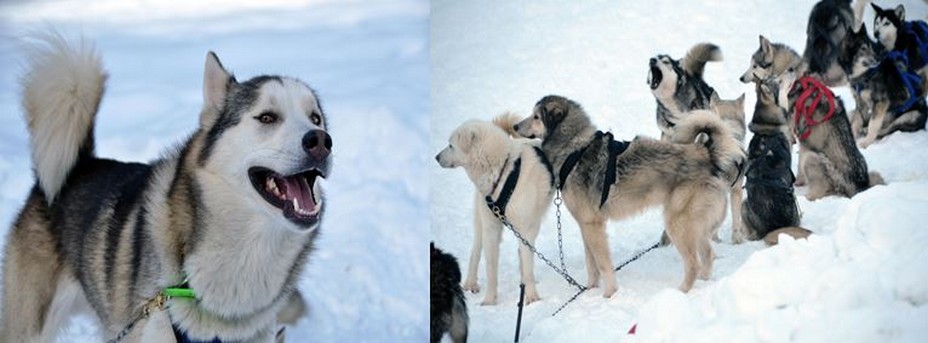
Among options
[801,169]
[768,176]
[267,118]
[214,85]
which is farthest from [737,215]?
[214,85]

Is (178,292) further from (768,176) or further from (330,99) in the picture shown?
(768,176)

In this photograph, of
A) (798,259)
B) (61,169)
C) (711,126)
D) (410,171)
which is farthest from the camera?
(410,171)

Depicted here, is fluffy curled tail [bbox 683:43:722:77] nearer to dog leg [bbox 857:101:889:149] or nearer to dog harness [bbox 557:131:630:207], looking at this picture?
dog harness [bbox 557:131:630:207]

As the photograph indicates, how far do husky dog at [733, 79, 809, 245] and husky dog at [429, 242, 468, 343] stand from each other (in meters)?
0.98

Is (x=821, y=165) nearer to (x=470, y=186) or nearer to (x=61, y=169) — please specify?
(x=470, y=186)

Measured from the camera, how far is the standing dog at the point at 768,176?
3289 mm

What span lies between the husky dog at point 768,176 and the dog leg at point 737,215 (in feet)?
0.05

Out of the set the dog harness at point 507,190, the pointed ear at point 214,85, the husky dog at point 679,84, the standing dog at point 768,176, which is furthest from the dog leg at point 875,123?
the pointed ear at point 214,85

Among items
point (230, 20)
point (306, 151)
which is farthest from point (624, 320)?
point (230, 20)

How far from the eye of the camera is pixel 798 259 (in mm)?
2881

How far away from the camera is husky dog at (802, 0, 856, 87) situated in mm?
3258

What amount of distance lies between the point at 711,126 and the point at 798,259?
581mm

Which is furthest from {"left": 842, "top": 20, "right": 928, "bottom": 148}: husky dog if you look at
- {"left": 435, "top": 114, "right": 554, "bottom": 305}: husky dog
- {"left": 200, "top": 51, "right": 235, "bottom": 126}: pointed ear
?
{"left": 200, "top": 51, "right": 235, "bottom": 126}: pointed ear

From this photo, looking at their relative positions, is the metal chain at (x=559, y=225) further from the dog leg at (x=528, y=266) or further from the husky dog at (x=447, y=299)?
the husky dog at (x=447, y=299)
